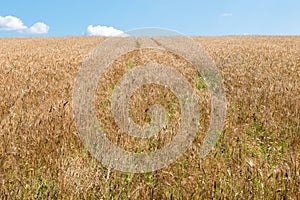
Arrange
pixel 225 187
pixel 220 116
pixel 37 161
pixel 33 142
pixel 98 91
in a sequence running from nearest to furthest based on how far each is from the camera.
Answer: pixel 225 187 → pixel 37 161 → pixel 33 142 → pixel 220 116 → pixel 98 91

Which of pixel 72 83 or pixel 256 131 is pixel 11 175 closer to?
pixel 256 131

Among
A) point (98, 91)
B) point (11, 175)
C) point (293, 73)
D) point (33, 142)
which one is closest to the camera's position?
point (11, 175)

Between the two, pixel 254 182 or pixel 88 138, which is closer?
pixel 254 182

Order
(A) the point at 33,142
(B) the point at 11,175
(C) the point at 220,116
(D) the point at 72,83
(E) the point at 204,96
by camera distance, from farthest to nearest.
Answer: (D) the point at 72,83 < (E) the point at 204,96 < (C) the point at 220,116 < (A) the point at 33,142 < (B) the point at 11,175

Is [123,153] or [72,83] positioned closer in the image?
[123,153]

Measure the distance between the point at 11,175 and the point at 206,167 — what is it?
1.74 metres

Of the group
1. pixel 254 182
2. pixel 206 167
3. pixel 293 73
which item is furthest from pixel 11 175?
pixel 293 73

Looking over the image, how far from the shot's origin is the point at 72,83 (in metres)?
7.17

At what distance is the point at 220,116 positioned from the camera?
16.2 feet

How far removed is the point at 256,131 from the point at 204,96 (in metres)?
1.47

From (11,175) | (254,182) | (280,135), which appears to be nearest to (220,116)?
(280,135)

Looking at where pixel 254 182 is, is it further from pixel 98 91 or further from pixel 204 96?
pixel 98 91

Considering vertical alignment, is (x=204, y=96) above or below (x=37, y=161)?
above

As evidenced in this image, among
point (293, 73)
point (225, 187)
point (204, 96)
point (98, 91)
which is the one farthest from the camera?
point (293, 73)
